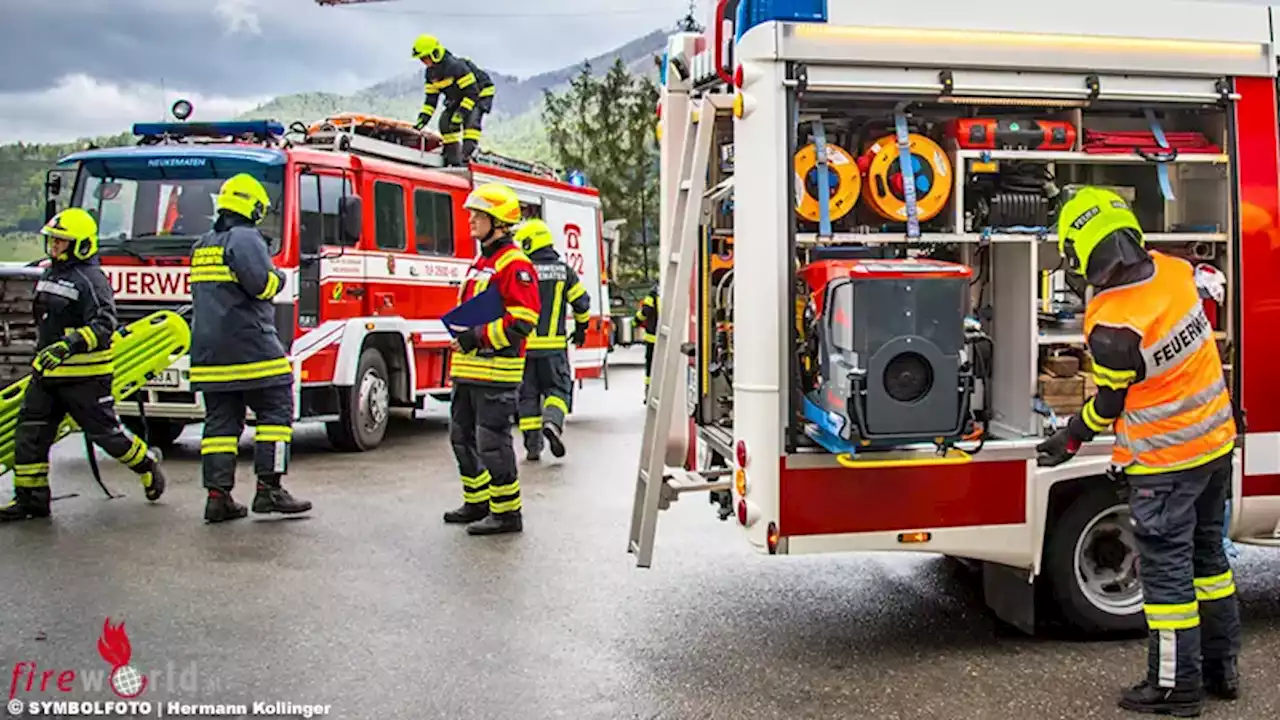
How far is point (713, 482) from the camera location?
18.0 feet

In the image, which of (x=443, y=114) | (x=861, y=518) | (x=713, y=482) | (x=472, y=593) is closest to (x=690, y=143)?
(x=713, y=482)

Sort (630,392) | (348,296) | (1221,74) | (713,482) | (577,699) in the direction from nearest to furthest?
(577,699), (1221,74), (713,482), (348,296), (630,392)

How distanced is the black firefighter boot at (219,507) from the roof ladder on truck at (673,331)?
318 centimetres

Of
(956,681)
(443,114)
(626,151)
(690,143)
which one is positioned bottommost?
(956,681)

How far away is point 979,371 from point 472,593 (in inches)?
103

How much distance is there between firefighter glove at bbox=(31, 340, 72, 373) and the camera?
7387 millimetres

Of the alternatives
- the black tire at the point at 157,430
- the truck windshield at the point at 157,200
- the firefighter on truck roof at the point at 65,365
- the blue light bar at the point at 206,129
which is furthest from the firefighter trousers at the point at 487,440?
the blue light bar at the point at 206,129

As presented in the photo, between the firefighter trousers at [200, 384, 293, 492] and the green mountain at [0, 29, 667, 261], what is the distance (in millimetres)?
3171

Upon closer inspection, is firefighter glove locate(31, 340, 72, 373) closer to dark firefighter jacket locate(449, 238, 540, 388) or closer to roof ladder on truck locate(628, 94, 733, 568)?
dark firefighter jacket locate(449, 238, 540, 388)

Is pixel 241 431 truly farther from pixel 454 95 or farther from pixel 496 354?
pixel 454 95

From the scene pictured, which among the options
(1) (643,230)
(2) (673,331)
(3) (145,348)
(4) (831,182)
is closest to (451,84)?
(3) (145,348)

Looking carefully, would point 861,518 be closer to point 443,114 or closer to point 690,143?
Result: point 690,143

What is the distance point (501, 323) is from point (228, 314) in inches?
68.5

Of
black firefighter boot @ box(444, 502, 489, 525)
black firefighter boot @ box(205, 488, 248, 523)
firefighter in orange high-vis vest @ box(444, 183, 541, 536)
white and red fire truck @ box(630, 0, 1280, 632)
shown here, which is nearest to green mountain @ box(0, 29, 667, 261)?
firefighter in orange high-vis vest @ box(444, 183, 541, 536)
